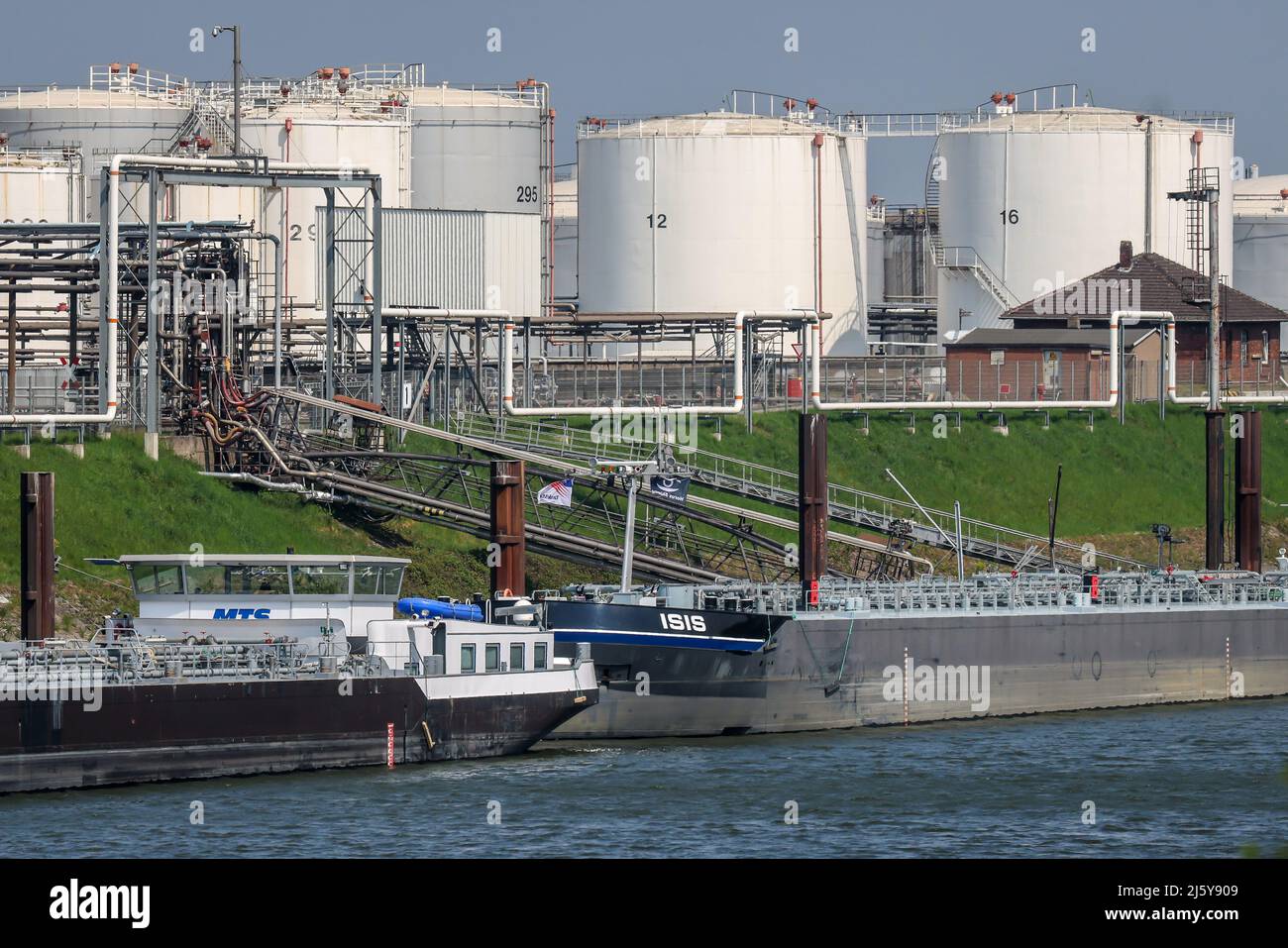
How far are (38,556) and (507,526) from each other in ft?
40.5

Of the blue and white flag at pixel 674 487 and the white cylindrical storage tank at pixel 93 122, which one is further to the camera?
the white cylindrical storage tank at pixel 93 122

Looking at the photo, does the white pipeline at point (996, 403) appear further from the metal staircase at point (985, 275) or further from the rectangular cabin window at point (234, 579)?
the rectangular cabin window at point (234, 579)

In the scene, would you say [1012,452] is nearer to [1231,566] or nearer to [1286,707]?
[1231,566]

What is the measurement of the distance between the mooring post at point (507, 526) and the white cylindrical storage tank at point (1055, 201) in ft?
161

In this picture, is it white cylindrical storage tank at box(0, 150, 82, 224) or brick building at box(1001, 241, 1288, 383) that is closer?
white cylindrical storage tank at box(0, 150, 82, 224)

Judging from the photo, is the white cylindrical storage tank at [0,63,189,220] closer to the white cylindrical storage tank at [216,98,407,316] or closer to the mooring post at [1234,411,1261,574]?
the white cylindrical storage tank at [216,98,407,316]

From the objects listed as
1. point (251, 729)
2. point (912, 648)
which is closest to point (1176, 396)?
point (912, 648)

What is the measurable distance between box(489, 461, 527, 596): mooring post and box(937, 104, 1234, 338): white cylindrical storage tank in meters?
49.0

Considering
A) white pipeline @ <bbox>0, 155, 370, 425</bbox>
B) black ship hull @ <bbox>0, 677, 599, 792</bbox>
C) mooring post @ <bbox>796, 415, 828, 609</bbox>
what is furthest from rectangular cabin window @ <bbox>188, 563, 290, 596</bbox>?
mooring post @ <bbox>796, 415, 828, 609</bbox>

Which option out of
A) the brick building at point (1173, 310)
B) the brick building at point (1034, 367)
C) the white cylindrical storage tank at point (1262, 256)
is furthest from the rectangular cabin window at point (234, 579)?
the white cylindrical storage tank at point (1262, 256)

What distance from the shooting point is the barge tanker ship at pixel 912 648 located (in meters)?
52.3

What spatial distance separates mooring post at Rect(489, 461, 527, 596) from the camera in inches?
2267

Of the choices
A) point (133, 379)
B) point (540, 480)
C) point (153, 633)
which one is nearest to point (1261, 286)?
point (540, 480)
